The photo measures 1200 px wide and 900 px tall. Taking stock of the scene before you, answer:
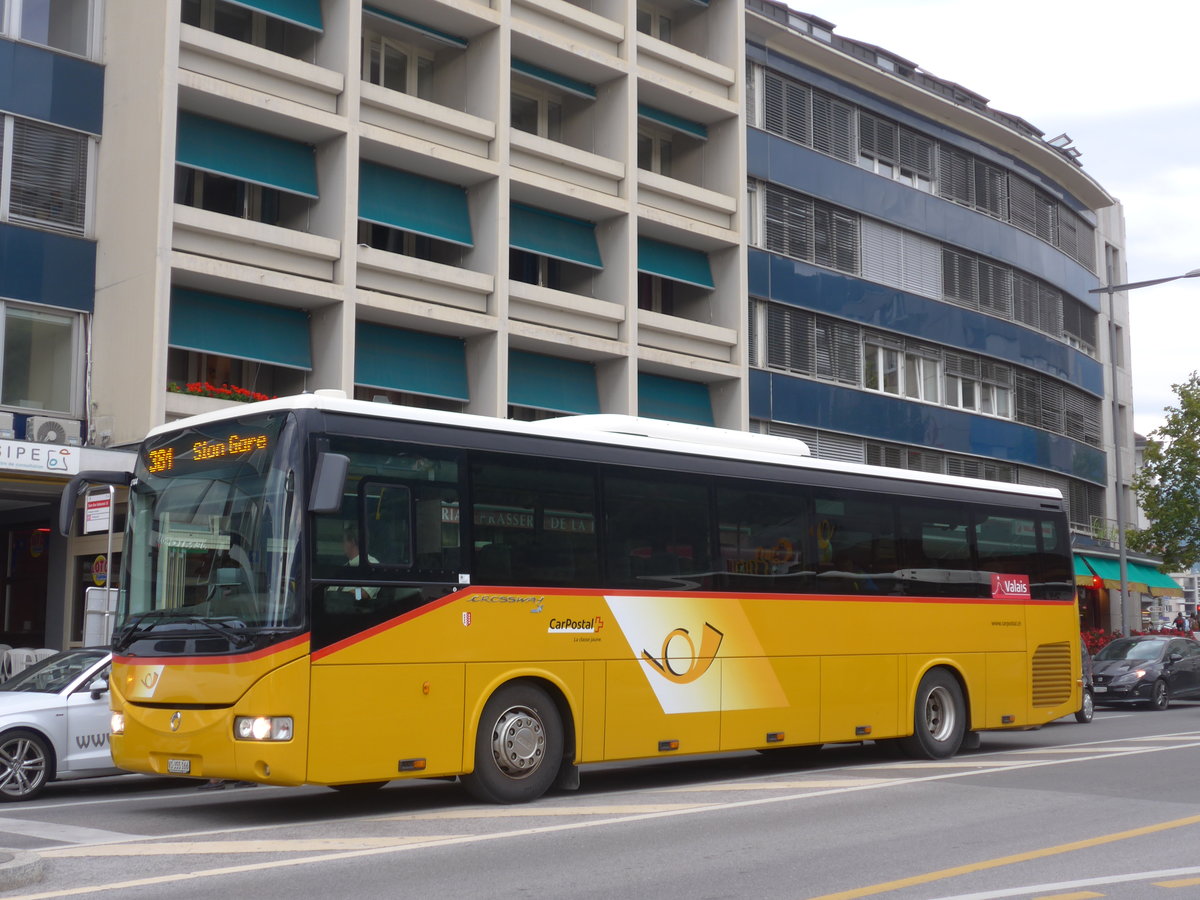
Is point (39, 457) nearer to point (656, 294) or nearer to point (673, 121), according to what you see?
point (656, 294)

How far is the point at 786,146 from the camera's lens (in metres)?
35.1

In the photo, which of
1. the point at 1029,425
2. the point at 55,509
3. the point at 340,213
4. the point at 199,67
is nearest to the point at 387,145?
the point at 340,213

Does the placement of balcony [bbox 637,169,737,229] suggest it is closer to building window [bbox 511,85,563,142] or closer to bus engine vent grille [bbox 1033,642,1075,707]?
building window [bbox 511,85,563,142]

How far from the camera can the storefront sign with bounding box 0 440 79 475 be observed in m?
19.6

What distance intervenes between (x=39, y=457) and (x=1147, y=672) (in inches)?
796

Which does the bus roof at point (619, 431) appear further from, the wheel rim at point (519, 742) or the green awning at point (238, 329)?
the green awning at point (238, 329)

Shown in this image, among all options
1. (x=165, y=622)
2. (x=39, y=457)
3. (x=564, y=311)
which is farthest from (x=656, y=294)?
(x=165, y=622)

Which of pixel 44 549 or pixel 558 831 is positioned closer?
pixel 558 831

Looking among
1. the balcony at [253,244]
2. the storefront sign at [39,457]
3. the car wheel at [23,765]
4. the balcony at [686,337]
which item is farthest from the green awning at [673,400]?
the car wheel at [23,765]

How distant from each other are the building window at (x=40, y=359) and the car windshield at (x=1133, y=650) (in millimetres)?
20066

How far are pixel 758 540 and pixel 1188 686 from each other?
17.5 m

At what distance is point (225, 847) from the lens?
9594 millimetres

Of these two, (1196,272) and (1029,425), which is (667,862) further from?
(1029,425)

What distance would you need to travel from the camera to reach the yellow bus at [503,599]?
10.7m
